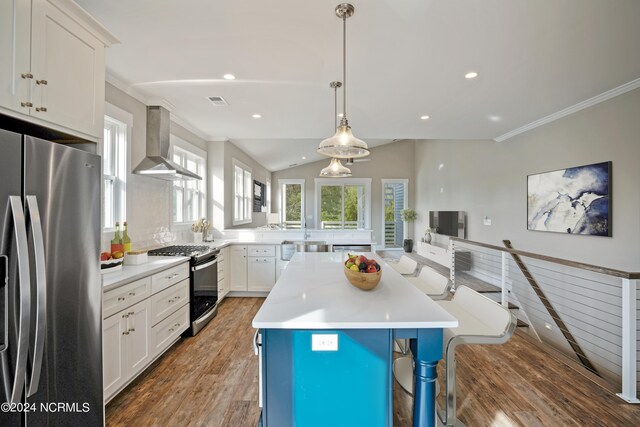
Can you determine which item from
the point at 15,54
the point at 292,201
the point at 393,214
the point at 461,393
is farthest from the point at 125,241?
the point at 393,214

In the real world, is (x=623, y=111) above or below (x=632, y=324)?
above

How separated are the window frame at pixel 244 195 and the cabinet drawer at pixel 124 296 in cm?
324

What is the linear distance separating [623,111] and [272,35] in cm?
385

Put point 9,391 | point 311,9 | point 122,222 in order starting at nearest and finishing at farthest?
point 9,391 < point 311,9 < point 122,222

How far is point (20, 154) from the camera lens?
117cm

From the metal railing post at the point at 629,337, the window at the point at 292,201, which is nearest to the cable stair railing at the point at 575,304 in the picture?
the metal railing post at the point at 629,337

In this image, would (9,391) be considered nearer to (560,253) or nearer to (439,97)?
(439,97)

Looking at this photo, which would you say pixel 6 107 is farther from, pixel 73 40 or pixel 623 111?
pixel 623 111

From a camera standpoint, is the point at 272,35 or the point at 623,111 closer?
the point at 272,35

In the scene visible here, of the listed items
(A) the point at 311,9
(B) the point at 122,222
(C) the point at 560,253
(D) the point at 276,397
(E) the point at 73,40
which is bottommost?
(D) the point at 276,397

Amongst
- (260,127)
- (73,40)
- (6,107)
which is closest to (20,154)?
(6,107)

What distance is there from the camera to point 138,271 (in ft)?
7.27

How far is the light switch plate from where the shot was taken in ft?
4.58

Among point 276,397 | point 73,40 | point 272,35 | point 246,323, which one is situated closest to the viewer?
point 276,397
